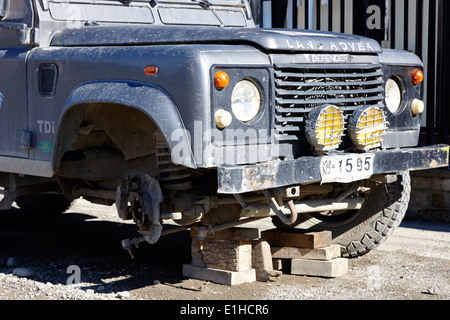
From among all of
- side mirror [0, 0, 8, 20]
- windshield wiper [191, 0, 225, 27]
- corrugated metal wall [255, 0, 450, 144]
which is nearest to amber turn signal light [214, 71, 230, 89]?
windshield wiper [191, 0, 225, 27]

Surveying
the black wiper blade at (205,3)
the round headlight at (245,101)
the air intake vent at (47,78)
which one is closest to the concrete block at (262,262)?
the round headlight at (245,101)

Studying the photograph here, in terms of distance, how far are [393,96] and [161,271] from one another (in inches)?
79.0

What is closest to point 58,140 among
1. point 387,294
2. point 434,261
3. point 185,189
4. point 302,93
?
point 185,189

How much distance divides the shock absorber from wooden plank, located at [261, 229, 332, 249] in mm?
1090

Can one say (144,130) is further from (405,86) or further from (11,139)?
(405,86)

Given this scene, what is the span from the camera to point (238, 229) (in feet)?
16.7

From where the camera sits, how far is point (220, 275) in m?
5.04

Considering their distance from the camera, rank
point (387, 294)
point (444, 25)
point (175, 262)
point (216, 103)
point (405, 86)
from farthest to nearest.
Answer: point (444, 25), point (175, 262), point (405, 86), point (387, 294), point (216, 103)

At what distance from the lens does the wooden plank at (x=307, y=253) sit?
17.6 ft

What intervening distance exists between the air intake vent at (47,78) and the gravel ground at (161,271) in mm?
1253

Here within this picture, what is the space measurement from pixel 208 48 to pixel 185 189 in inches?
34.4

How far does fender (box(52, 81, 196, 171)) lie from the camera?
4.18 meters

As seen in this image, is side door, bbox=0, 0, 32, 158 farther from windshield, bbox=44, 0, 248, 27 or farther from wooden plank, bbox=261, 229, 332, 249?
wooden plank, bbox=261, 229, 332, 249

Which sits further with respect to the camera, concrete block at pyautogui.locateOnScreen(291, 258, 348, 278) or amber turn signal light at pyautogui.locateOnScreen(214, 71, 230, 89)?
concrete block at pyautogui.locateOnScreen(291, 258, 348, 278)
